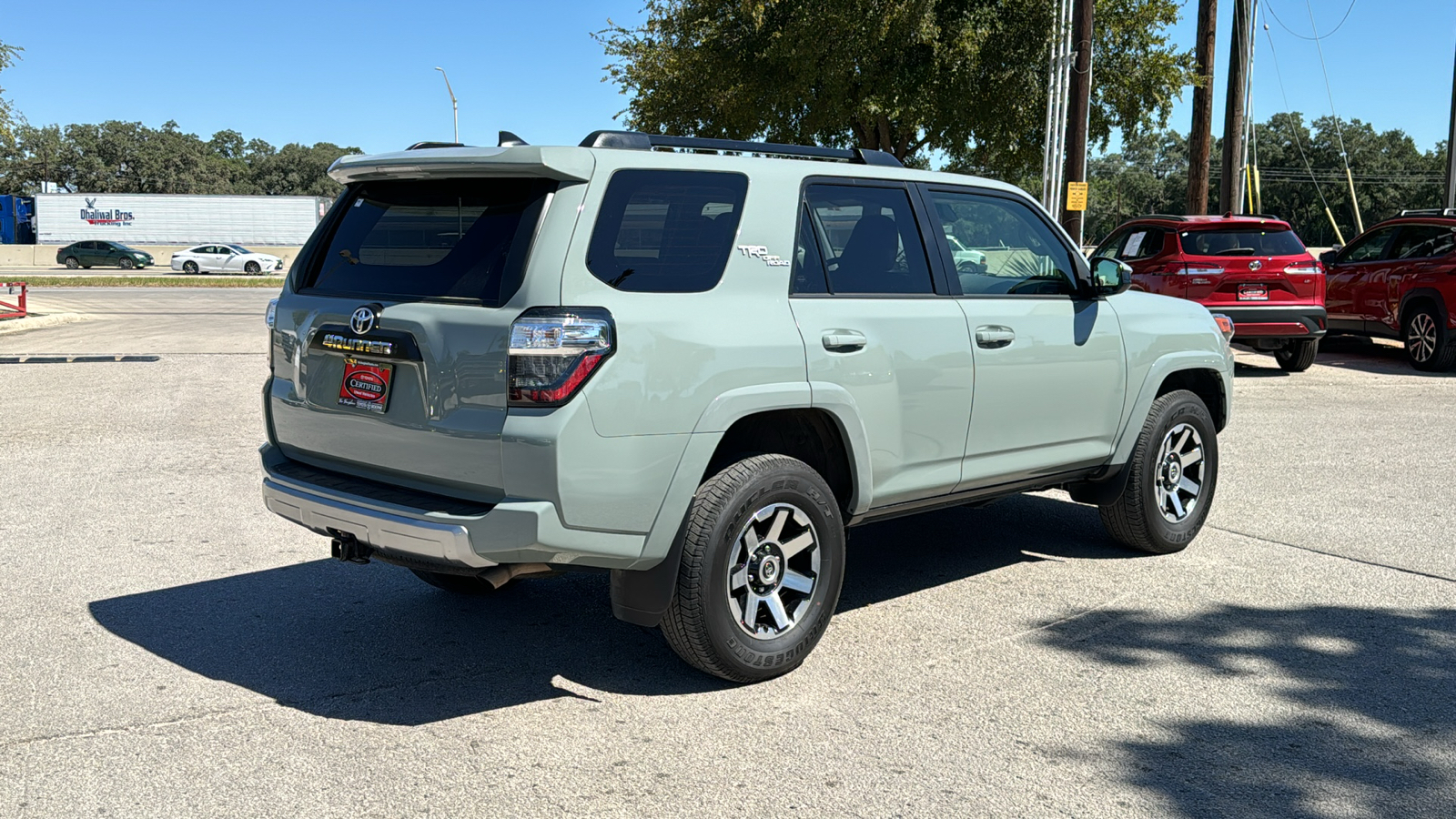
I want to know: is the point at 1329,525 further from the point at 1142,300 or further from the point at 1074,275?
the point at 1074,275

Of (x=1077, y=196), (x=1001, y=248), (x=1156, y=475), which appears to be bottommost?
(x=1156, y=475)

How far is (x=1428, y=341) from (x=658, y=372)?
1363cm

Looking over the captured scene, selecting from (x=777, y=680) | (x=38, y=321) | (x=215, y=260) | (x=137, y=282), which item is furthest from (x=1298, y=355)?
(x=215, y=260)

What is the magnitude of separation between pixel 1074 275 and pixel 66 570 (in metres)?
4.91

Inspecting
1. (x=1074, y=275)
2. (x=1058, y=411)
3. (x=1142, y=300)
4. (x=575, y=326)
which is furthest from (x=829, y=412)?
(x=1142, y=300)

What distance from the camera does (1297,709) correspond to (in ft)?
13.6

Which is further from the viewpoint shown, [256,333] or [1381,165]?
[1381,165]

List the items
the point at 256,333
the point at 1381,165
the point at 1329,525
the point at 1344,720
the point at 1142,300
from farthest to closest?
the point at 1381,165 < the point at 256,333 < the point at 1329,525 < the point at 1142,300 < the point at 1344,720

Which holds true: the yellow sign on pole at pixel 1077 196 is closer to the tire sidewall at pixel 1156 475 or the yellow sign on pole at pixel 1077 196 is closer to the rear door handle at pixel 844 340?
the tire sidewall at pixel 1156 475

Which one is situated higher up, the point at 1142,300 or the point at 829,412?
the point at 1142,300

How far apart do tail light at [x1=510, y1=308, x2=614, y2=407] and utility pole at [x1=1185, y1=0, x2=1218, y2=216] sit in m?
20.7

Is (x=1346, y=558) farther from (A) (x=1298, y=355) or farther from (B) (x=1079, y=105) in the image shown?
(B) (x=1079, y=105)

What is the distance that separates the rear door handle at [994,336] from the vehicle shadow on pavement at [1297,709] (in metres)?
1.20

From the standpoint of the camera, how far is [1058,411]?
17.9ft
